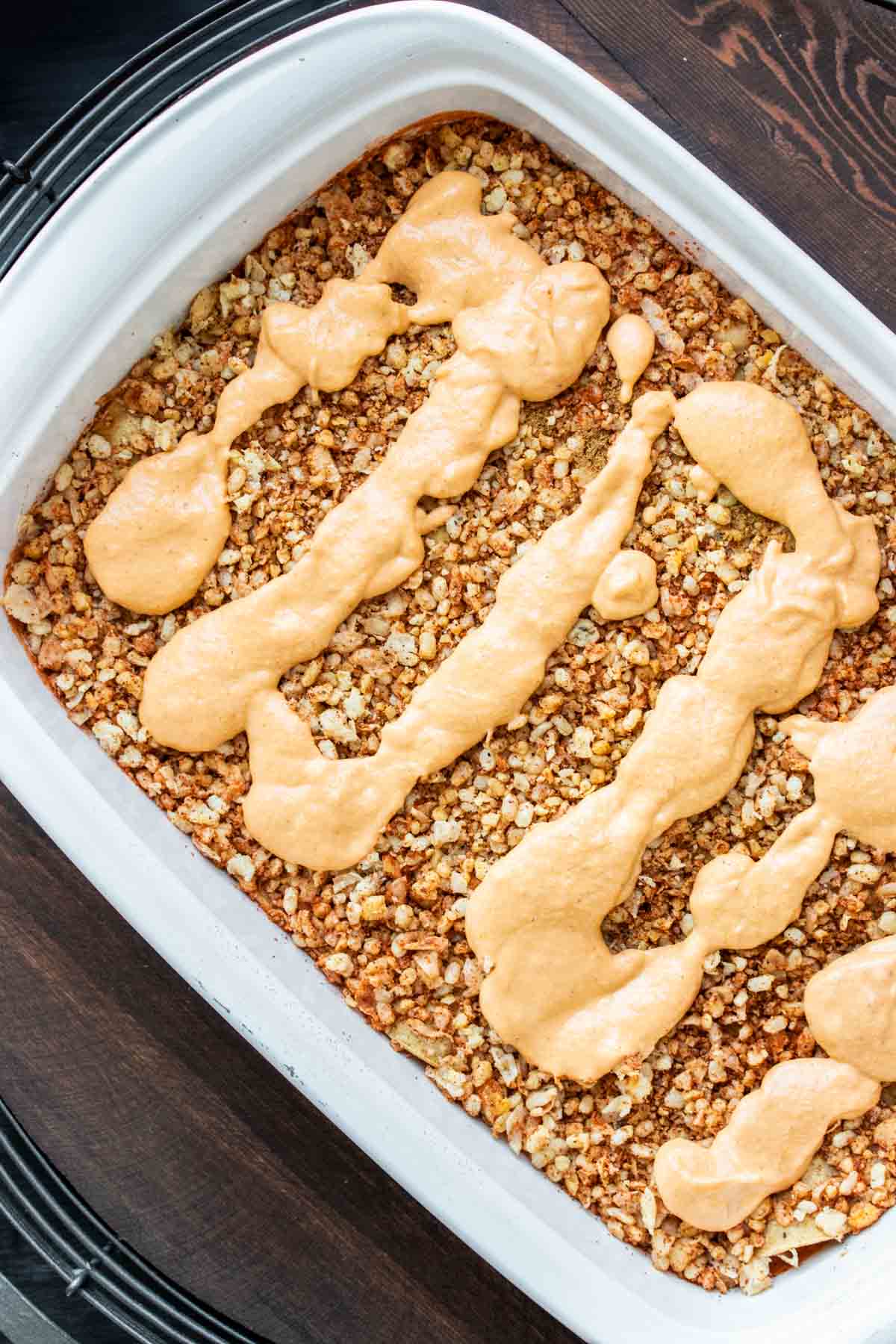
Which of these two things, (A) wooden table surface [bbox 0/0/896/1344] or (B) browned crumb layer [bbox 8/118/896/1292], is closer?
(B) browned crumb layer [bbox 8/118/896/1292]

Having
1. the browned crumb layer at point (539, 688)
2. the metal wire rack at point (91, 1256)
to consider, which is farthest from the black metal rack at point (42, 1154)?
the browned crumb layer at point (539, 688)

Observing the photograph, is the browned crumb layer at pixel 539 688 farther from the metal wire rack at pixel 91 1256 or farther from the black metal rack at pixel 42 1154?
the metal wire rack at pixel 91 1256

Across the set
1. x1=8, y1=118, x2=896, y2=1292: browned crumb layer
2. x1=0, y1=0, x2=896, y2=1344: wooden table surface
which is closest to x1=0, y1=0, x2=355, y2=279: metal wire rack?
x1=8, y1=118, x2=896, y2=1292: browned crumb layer

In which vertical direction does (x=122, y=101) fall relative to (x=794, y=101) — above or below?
above

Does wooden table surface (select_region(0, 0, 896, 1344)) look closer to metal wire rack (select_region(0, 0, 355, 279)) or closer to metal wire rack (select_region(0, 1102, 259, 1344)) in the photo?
metal wire rack (select_region(0, 1102, 259, 1344))

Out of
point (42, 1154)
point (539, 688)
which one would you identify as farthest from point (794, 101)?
point (42, 1154)

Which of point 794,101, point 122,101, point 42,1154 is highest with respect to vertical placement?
point 122,101

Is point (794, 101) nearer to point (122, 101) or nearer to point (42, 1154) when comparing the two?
point (122, 101)

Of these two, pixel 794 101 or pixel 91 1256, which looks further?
pixel 91 1256
